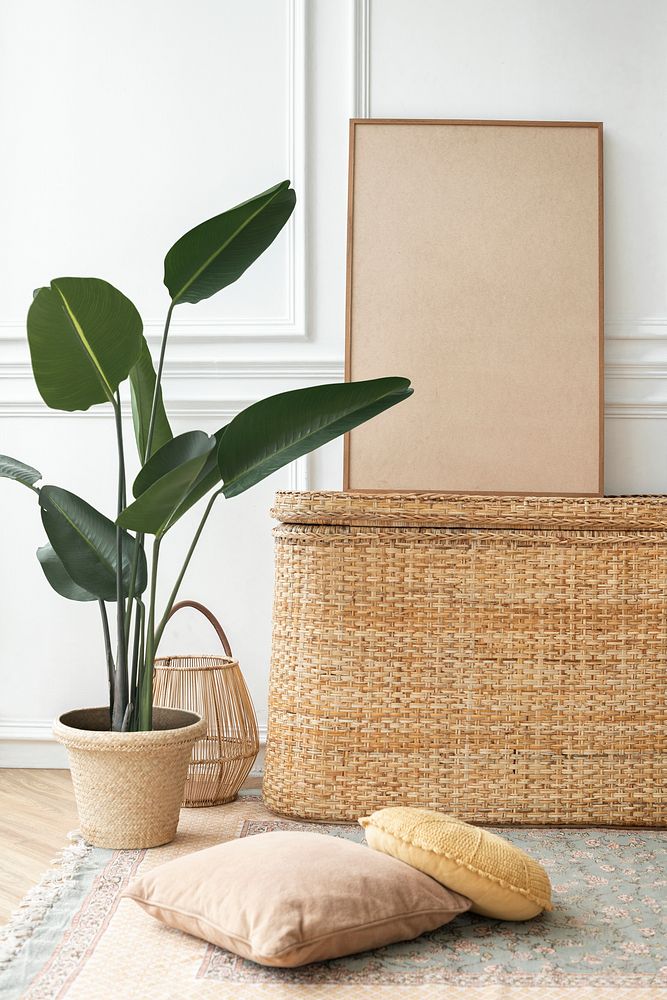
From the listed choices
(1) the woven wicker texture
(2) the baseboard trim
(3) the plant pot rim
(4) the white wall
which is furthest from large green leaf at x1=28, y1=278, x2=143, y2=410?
(2) the baseboard trim

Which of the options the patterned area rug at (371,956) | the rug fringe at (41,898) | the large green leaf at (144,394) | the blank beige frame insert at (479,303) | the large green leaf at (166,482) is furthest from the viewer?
the blank beige frame insert at (479,303)

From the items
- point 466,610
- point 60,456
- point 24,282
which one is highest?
point 24,282

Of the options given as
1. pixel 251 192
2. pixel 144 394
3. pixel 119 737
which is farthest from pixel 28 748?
pixel 251 192

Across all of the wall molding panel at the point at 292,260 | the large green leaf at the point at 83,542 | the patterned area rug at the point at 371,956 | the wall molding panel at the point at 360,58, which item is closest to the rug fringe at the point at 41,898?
the patterned area rug at the point at 371,956

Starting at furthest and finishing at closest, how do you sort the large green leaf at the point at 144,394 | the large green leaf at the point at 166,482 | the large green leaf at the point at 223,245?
the large green leaf at the point at 144,394
the large green leaf at the point at 223,245
the large green leaf at the point at 166,482

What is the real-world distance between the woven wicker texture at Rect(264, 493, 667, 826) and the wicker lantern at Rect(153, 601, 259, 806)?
0.18m

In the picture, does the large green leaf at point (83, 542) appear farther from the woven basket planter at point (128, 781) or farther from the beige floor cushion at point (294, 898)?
the beige floor cushion at point (294, 898)

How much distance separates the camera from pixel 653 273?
6.95 feet

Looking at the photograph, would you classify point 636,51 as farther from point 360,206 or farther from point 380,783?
point 380,783

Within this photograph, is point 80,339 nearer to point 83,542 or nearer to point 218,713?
point 83,542

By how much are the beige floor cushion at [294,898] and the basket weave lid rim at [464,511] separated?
1.97 ft

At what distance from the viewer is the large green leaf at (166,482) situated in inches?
51.4

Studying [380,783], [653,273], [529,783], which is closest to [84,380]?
[380,783]

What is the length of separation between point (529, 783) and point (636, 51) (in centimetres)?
167
